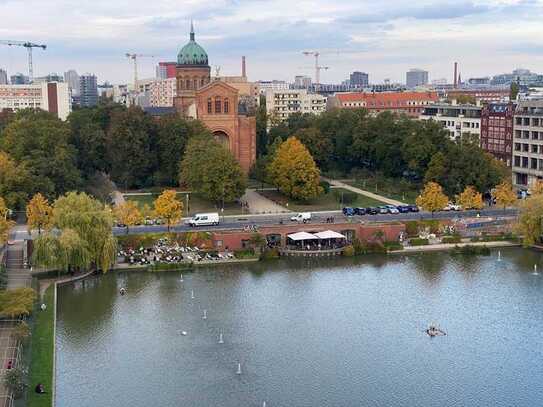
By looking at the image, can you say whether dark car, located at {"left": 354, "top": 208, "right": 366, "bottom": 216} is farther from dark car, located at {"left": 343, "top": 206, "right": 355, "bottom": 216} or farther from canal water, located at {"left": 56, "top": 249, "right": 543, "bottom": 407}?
canal water, located at {"left": 56, "top": 249, "right": 543, "bottom": 407}

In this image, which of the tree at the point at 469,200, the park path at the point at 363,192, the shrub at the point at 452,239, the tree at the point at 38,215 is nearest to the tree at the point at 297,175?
the park path at the point at 363,192

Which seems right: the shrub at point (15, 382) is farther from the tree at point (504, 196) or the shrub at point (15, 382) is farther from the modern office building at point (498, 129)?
the modern office building at point (498, 129)

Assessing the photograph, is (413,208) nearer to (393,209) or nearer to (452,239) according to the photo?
(393,209)

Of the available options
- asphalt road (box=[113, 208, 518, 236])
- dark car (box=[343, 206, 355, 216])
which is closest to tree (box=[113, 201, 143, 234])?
asphalt road (box=[113, 208, 518, 236])

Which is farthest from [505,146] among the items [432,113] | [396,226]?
[396,226]

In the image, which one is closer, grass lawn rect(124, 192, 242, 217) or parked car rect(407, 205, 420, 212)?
parked car rect(407, 205, 420, 212)

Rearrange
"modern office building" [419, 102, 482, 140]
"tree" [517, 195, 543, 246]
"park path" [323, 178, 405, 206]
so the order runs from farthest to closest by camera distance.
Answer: "modern office building" [419, 102, 482, 140], "park path" [323, 178, 405, 206], "tree" [517, 195, 543, 246]

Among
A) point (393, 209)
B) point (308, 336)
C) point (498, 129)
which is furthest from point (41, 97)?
point (308, 336)
